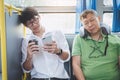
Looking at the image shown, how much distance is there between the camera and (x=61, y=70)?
1830 millimetres

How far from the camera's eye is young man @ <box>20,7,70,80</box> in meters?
1.79

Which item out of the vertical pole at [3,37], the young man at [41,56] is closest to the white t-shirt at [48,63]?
the young man at [41,56]

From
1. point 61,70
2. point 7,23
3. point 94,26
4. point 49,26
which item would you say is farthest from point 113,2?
point 7,23

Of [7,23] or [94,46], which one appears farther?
[94,46]

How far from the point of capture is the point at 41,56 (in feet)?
6.02

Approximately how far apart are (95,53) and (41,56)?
0.48 meters

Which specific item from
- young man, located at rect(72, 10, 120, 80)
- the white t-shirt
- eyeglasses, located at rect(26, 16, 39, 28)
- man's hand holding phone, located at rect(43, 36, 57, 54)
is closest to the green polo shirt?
young man, located at rect(72, 10, 120, 80)

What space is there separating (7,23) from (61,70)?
0.63 metres

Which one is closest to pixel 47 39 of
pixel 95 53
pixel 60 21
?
pixel 95 53

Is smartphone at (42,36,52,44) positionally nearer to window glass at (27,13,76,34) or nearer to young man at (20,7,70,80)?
young man at (20,7,70,80)

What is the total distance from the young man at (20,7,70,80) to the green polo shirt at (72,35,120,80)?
16 centimetres

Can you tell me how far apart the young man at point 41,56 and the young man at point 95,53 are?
0.13 m

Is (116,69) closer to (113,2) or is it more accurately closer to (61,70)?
(61,70)

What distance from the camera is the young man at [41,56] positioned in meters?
1.79
